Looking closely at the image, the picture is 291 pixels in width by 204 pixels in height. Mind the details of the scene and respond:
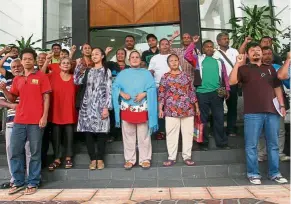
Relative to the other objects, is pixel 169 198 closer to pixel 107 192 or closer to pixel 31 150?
pixel 107 192

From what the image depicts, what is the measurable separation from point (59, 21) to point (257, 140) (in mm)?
6557

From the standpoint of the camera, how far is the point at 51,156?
4.29 metres

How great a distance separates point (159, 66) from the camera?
15.2ft

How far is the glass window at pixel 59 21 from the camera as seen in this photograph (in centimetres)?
773

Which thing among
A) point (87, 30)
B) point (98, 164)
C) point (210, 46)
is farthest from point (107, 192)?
point (87, 30)

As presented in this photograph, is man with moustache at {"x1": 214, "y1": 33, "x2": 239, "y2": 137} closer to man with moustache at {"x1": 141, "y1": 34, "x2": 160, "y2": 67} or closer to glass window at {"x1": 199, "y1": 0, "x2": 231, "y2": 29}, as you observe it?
man with moustache at {"x1": 141, "y1": 34, "x2": 160, "y2": 67}

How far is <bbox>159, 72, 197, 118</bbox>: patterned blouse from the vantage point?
12.9 feet

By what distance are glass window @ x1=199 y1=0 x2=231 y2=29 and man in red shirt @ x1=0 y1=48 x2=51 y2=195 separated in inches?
200

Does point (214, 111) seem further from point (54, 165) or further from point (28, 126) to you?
point (28, 126)

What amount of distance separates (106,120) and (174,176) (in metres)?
1.24

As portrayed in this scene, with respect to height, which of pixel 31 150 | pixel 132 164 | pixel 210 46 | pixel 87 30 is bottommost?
pixel 132 164

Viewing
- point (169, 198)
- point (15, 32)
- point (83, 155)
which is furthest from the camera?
point (15, 32)

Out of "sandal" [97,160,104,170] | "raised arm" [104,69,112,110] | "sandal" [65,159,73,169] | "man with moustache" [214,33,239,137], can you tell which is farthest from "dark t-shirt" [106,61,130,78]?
"man with moustache" [214,33,239,137]

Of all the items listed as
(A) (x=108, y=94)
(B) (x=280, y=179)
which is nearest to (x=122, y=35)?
(A) (x=108, y=94)
